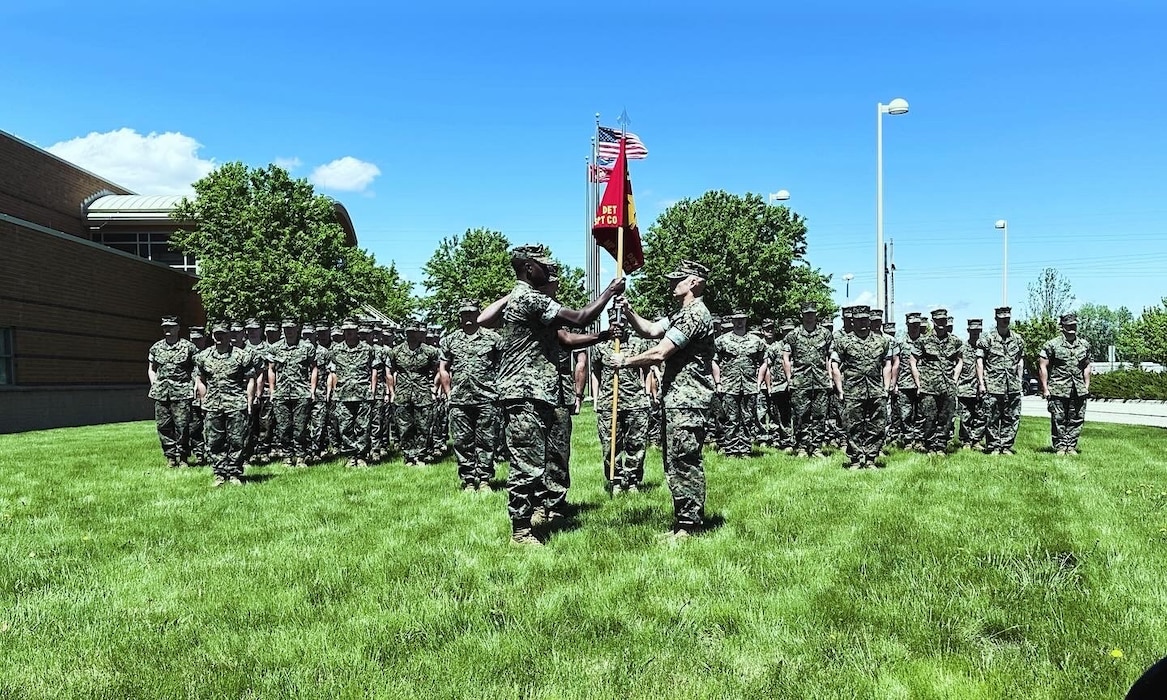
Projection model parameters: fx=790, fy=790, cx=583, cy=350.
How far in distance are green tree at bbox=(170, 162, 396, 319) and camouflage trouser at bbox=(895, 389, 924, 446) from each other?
952 inches

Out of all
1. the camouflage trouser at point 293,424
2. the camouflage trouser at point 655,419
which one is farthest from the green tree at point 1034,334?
the camouflage trouser at point 293,424

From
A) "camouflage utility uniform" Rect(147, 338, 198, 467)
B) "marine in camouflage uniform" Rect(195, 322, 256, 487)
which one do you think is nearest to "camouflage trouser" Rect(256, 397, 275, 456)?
"camouflage utility uniform" Rect(147, 338, 198, 467)

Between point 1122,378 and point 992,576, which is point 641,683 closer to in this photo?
point 992,576

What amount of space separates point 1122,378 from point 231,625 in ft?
135

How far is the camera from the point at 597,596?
17.1ft

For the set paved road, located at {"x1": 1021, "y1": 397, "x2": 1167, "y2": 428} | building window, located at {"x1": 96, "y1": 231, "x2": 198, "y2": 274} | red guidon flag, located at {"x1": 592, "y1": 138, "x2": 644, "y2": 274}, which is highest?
building window, located at {"x1": 96, "y1": 231, "x2": 198, "y2": 274}

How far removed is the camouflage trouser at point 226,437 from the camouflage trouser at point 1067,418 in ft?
41.8

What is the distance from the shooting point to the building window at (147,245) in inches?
1566

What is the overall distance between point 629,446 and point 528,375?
3.35 metres

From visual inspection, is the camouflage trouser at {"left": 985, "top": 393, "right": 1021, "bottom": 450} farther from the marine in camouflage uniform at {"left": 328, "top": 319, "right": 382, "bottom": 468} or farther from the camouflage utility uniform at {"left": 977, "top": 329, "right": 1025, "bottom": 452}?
the marine in camouflage uniform at {"left": 328, "top": 319, "right": 382, "bottom": 468}

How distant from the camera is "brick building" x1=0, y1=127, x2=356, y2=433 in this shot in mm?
25500

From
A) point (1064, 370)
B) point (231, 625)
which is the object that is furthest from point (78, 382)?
point (1064, 370)

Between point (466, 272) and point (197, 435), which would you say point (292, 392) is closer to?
point (197, 435)

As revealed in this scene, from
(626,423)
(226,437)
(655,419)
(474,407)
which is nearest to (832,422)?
(655,419)
